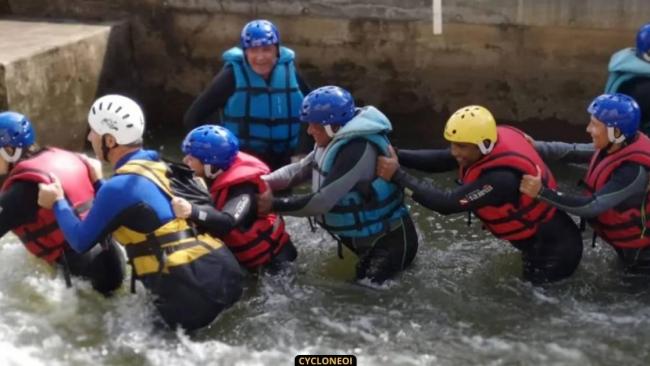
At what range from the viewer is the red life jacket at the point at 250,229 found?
545 centimetres

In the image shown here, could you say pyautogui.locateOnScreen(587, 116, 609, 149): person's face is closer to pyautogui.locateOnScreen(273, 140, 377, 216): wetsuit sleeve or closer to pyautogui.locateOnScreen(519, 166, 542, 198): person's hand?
pyautogui.locateOnScreen(519, 166, 542, 198): person's hand

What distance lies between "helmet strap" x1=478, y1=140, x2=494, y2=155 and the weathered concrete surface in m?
4.14

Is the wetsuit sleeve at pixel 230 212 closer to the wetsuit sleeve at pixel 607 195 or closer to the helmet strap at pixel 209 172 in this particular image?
the helmet strap at pixel 209 172

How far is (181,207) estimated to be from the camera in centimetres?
499

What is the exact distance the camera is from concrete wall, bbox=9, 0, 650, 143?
8242mm

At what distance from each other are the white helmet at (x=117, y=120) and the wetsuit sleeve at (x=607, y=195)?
2337 mm

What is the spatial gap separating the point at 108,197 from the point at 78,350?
107 cm

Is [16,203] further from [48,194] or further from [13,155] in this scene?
[13,155]

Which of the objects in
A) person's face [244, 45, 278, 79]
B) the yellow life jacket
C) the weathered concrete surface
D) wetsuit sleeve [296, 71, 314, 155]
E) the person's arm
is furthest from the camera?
the weathered concrete surface

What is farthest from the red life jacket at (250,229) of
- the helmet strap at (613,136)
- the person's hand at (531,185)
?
the helmet strap at (613,136)

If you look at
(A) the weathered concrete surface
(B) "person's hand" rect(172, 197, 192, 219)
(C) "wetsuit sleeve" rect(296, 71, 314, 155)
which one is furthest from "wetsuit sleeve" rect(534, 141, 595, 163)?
(A) the weathered concrete surface

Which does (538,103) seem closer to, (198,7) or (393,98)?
(393,98)

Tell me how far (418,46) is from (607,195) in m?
3.60

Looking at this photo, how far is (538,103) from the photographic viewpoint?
8578mm
